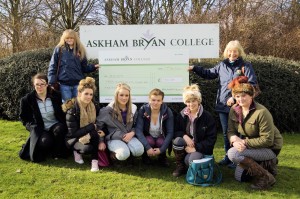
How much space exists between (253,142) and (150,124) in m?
1.47

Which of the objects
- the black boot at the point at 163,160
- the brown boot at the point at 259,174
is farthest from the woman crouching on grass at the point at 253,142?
the black boot at the point at 163,160

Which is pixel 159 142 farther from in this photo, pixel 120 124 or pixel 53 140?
pixel 53 140

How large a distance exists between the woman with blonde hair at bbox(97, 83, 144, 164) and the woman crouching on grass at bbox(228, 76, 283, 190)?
136 cm

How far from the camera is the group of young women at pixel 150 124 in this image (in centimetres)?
424

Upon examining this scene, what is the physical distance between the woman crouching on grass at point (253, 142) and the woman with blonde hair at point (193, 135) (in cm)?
34

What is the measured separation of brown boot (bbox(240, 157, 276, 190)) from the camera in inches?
162

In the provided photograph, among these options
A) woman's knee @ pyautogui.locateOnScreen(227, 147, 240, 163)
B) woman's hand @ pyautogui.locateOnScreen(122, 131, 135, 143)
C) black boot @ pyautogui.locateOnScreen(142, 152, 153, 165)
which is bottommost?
black boot @ pyautogui.locateOnScreen(142, 152, 153, 165)

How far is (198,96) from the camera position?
4574mm

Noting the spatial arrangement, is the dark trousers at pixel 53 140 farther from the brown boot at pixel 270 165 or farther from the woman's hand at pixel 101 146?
the brown boot at pixel 270 165

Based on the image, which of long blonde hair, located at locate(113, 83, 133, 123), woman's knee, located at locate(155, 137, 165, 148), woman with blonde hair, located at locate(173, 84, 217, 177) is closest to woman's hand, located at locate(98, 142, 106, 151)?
long blonde hair, located at locate(113, 83, 133, 123)

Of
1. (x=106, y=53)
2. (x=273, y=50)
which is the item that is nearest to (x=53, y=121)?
(x=106, y=53)

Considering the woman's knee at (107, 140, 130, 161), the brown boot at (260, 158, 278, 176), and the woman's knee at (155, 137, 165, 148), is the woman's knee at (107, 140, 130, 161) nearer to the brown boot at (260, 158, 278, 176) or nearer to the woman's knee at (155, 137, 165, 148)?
the woman's knee at (155, 137, 165, 148)

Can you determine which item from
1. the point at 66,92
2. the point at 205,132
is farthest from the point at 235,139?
the point at 66,92

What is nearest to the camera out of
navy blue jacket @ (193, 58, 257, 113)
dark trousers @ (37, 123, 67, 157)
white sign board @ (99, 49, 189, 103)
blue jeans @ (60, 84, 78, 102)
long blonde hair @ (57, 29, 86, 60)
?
navy blue jacket @ (193, 58, 257, 113)
